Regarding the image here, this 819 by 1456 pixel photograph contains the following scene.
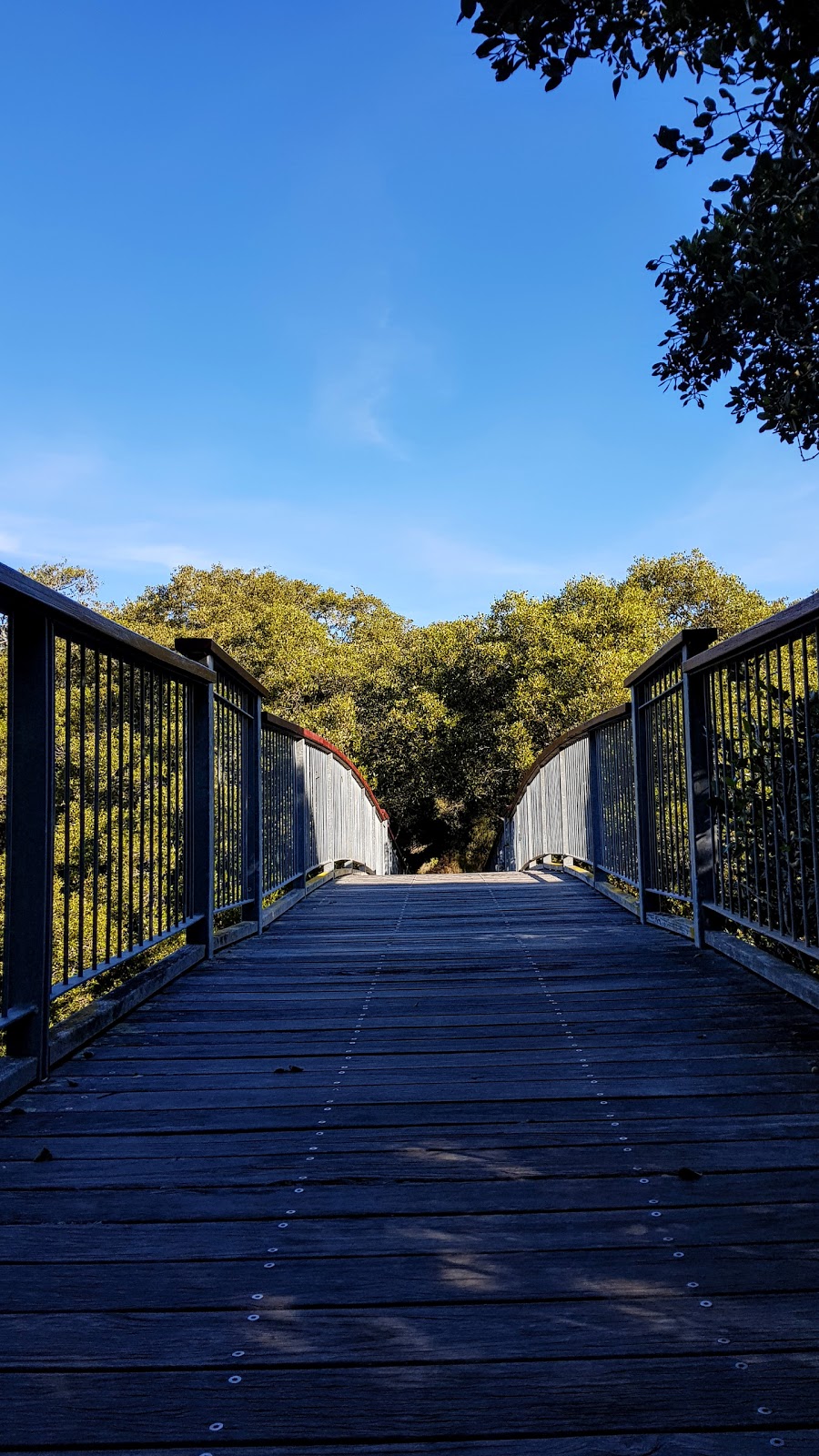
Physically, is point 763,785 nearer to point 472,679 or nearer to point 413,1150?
point 413,1150

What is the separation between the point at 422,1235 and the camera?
1563 millimetres

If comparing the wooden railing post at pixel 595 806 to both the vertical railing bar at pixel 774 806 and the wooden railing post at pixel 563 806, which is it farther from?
the vertical railing bar at pixel 774 806

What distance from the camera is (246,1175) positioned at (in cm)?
182

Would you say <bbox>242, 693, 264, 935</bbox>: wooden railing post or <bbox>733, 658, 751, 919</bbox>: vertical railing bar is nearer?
<bbox>733, 658, 751, 919</bbox>: vertical railing bar

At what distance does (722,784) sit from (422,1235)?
8.27 ft

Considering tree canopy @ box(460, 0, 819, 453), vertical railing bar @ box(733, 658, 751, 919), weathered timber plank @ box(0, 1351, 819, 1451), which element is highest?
tree canopy @ box(460, 0, 819, 453)

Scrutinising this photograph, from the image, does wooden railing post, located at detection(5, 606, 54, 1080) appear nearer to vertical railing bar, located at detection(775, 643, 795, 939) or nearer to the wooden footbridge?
the wooden footbridge

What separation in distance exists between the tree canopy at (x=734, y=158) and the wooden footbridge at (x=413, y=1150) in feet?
6.51

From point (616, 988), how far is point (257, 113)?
19.4 m

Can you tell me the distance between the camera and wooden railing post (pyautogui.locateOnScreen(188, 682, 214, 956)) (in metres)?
4.13

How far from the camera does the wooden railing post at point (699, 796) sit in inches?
155

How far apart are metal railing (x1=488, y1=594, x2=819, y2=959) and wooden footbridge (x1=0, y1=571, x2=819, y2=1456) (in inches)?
1.0

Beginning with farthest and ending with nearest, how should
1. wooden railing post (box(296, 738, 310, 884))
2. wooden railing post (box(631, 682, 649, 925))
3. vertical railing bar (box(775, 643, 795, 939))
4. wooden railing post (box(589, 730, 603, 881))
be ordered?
wooden railing post (box(296, 738, 310, 884)) → wooden railing post (box(589, 730, 603, 881)) → wooden railing post (box(631, 682, 649, 925)) → vertical railing bar (box(775, 643, 795, 939))

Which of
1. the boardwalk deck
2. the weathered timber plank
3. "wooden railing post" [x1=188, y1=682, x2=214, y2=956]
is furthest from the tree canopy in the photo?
the weathered timber plank
